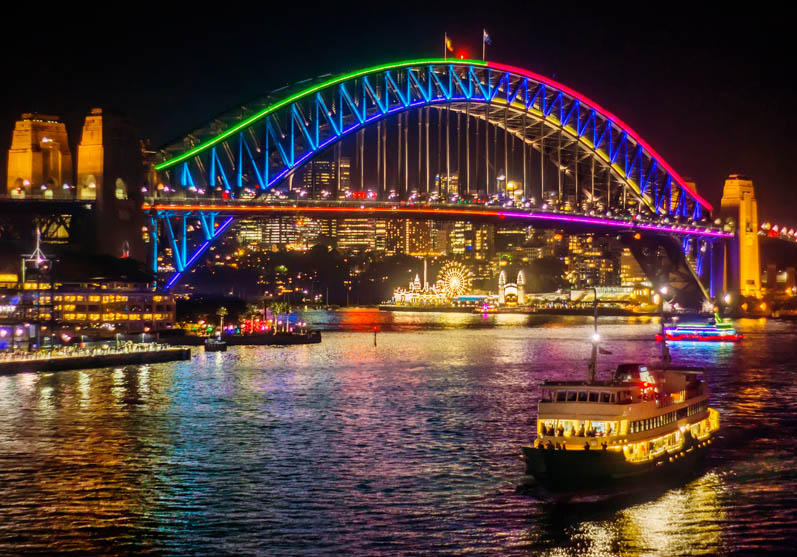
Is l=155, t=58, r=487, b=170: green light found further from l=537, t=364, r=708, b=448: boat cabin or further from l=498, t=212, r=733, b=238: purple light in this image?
l=537, t=364, r=708, b=448: boat cabin

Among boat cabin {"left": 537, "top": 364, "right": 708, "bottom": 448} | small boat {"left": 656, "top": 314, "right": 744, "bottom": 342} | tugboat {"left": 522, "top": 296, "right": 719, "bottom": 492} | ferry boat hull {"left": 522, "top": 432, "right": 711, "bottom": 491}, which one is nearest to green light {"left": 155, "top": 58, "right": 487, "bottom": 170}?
small boat {"left": 656, "top": 314, "right": 744, "bottom": 342}

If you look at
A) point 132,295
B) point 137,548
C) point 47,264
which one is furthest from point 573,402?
point 132,295

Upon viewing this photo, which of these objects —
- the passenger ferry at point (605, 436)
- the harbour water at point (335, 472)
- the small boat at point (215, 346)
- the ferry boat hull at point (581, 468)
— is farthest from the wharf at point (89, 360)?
the ferry boat hull at point (581, 468)

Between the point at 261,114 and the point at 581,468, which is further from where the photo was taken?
the point at 261,114

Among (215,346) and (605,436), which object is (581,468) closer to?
(605,436)

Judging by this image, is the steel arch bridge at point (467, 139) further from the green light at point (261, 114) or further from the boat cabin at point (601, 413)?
the boat cabin at point (601, 413)

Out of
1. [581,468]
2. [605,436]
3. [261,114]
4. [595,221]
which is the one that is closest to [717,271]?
[595,221]

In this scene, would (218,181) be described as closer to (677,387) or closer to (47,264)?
(47,264)

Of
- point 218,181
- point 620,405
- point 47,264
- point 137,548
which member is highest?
point 218,181
